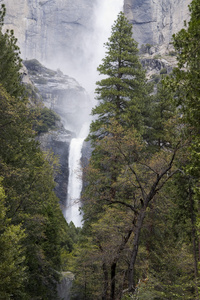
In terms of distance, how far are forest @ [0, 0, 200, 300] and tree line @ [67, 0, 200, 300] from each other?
1.8 inches

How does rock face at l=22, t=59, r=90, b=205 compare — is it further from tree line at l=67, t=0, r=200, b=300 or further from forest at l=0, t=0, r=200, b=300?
forest at l=0, t=0, r=200, b=300

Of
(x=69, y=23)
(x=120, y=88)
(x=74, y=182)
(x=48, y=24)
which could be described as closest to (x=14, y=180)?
(x=120, y=88)

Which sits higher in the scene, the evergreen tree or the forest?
the evergreen tree

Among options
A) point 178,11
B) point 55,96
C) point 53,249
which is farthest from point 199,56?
point 178,11

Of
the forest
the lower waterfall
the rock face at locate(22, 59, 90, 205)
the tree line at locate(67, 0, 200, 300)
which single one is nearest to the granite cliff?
the rock face at locate(22, 59, 90, 205)

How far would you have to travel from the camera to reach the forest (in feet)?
25.2

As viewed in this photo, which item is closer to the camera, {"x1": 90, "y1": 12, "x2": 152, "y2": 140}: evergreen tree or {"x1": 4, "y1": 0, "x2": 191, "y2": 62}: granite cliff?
{"x1": 90, "y1": 12, "x2": 152, "y2": 140}: evergreen tree

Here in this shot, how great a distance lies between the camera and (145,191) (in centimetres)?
1132

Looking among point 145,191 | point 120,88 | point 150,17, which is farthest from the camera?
point 150,17

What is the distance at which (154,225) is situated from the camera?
44.8 ft

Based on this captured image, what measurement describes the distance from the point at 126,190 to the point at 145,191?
1660 mm

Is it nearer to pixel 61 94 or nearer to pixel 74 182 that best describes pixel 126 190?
pixel 74 182

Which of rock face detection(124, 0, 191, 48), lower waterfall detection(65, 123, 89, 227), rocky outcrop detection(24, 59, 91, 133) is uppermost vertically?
rock face detection(124, 0, 191, 48)

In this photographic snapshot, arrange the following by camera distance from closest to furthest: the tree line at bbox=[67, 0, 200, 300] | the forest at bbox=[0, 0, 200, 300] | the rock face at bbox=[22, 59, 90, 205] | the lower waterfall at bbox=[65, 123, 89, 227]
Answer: the tree line at bbox=[67, 0, 200, 300] < the forest at bbox=[0, 0, 200, 300] < the lower waterfall at bbox=[65, 123, 89, 227] < the rock face at bbox=[22, 59, 90, 205]
